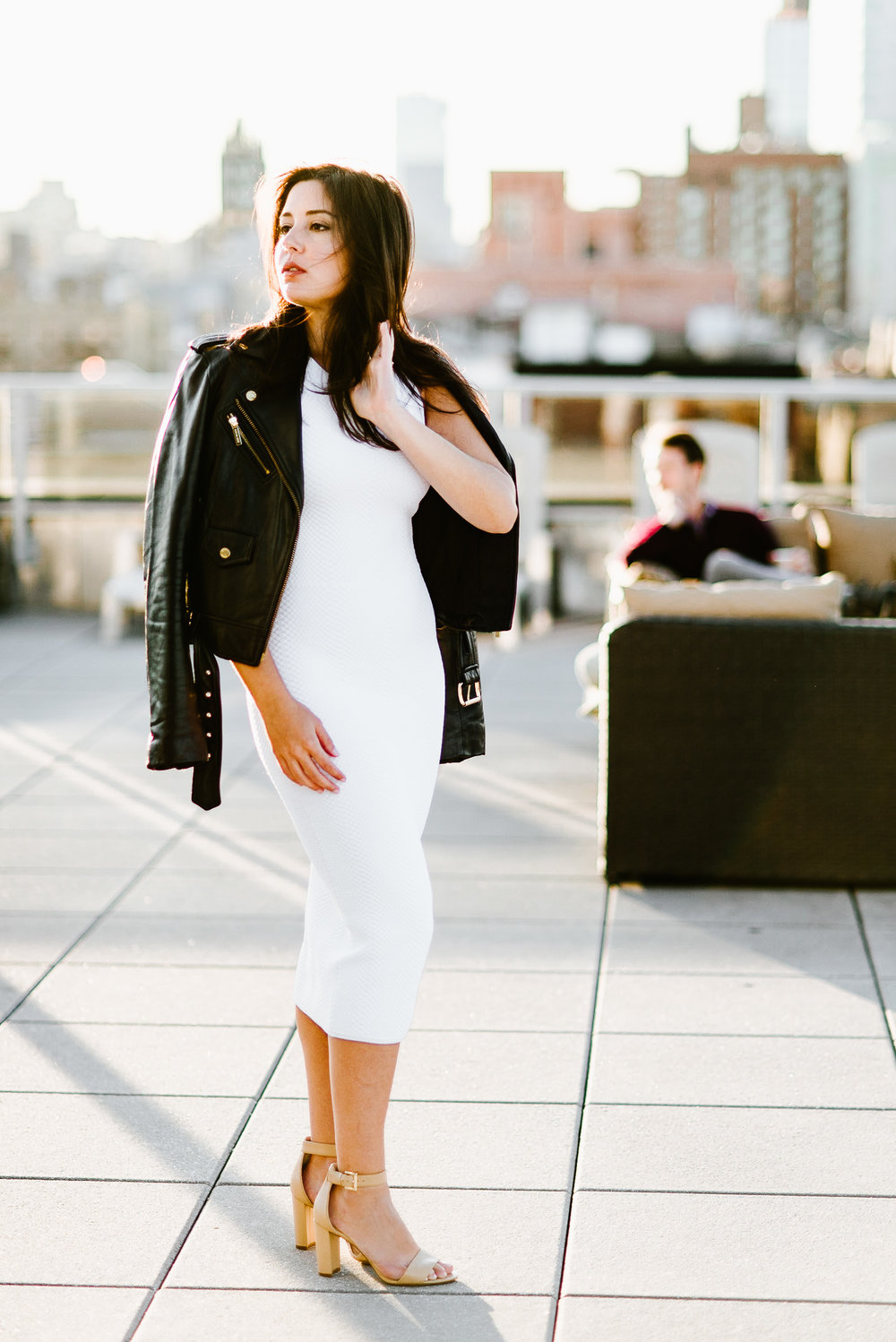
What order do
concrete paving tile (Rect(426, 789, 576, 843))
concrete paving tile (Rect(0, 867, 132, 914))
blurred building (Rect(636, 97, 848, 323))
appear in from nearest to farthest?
1. concrete paving tile (Rect(0, 867, 132, 914))
2. concrete paving tile (Rect(426, 789, 576, 843))
3. blurred building (Rect(636, 97, 848, 323))

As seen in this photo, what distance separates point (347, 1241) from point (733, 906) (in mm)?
2083

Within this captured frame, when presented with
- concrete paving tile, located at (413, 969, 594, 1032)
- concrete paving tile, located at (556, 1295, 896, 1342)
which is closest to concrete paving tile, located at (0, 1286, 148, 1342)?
concrete paving tile, located at (556, 1295, 896, 1342)

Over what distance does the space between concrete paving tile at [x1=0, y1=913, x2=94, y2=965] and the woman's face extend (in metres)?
2.13

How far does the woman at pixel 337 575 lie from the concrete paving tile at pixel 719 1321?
255 mm

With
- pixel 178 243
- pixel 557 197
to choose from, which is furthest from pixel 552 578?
pixel 178 243

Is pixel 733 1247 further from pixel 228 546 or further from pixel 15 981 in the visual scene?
pixel 15 981

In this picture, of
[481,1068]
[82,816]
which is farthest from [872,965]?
[82,816]

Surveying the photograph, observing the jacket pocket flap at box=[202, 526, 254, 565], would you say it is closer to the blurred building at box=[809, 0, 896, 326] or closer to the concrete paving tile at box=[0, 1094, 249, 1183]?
the concrete paving tile at box=[0, 1094, 249, 1183]

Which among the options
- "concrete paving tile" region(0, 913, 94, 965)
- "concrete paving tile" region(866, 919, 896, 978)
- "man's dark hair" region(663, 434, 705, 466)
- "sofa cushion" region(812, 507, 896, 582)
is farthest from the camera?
"sofa cushion" region(812, 507, 896, 582)

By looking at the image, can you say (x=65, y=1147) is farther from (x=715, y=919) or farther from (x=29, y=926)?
(x=715, y=919)

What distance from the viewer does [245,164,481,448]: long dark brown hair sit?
7.26 ft

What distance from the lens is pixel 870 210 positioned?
18175cm

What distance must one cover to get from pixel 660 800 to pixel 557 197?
12425 centimetres

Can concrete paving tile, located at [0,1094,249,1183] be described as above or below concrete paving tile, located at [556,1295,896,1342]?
below
